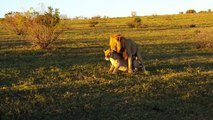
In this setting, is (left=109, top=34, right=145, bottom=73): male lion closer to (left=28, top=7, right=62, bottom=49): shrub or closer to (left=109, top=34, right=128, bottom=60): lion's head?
(left=109, top=34, right=128, bottom=60): lion's head

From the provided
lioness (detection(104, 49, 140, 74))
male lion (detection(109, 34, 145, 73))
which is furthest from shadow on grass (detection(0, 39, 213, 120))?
male lion (detection(109, 34, 145, 73))

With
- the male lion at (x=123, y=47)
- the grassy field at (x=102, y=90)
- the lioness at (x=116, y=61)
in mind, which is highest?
the male lion at (x=123, y=47)

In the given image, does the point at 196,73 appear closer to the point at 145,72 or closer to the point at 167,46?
the point at 145,72

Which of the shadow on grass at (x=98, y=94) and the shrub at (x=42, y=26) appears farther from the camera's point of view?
the shrub at (x=42, y=26)

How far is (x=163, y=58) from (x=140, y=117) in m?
9.25

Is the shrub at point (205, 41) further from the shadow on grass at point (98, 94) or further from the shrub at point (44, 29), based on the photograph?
the shrub at point (44, 29)

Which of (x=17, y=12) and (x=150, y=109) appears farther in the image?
(x=17, y=12)

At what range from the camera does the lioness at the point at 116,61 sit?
1412 cm

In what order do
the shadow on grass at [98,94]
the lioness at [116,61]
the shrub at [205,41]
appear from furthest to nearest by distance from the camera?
1. the shrub at [205,41]
2. the lioness at [116,61]
3. the shadow on grass at [98,94]

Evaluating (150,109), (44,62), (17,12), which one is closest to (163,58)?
(44,62)

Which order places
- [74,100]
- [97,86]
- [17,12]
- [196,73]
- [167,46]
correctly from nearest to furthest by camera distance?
[74,100], [97,86], [196,73], [167,46], [17,12]

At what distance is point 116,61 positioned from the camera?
14250 mm

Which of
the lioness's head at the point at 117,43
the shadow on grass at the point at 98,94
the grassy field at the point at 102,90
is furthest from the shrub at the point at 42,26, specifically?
the lioness's head at the point at 117,43

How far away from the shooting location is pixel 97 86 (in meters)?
11.9
